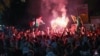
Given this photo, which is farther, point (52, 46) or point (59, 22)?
point (59, 22)

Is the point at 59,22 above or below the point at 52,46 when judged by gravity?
above

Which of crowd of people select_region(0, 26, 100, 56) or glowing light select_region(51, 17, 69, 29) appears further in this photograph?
glowing light select_region(51, 17, 69, 29)

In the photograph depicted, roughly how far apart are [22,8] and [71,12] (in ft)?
12.1

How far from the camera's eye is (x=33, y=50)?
1377cm

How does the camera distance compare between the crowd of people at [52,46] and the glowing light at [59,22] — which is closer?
the crowd of people at [52,46]

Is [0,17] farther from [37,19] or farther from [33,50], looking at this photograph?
[33,50]

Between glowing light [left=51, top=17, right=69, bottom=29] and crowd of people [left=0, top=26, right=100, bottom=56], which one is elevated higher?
glowing light [left=51, top=17, right=69, bottom=29]

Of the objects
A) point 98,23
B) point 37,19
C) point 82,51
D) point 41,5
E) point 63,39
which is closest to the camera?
point 82,51

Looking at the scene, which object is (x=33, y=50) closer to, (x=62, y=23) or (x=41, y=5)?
(x=62, y=23)

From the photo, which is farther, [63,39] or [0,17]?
[0,17]

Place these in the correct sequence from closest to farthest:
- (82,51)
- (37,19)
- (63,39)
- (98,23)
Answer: (82,51) < (63,39) < (98,23) < (37,19)

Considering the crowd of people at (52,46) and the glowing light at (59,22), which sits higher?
the glowing light at (59,22)

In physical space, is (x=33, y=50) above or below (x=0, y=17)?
below

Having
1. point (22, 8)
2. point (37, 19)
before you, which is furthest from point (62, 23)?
point (22, 8)
